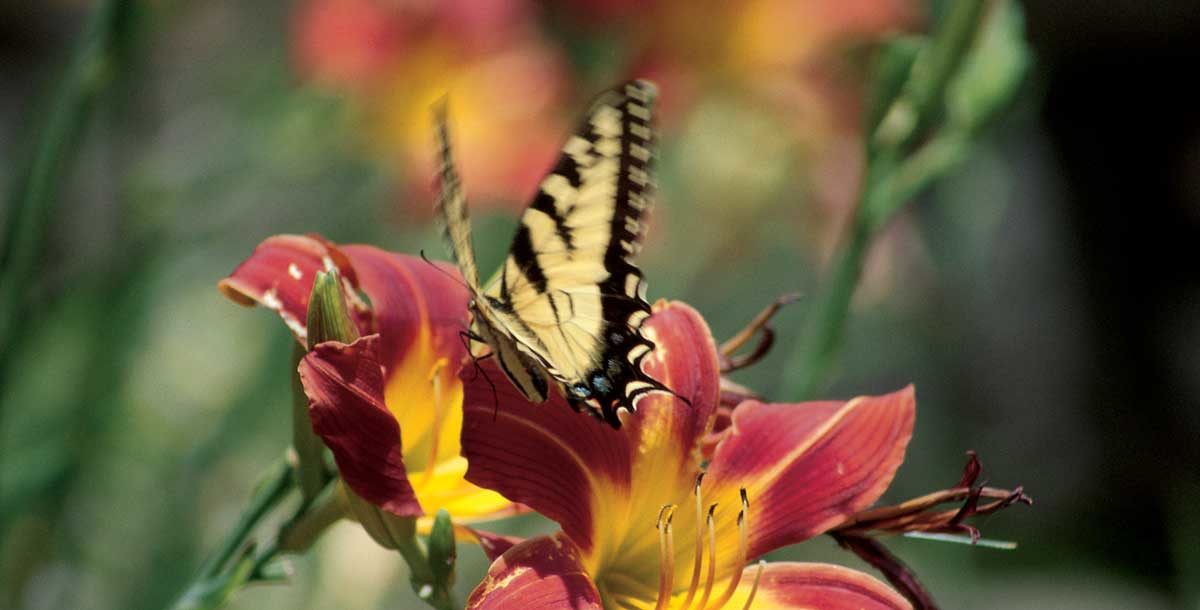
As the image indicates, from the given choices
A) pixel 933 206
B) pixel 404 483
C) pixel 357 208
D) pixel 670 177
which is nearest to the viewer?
pixel 404 483

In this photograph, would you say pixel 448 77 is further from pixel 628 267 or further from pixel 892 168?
pixel 628 267

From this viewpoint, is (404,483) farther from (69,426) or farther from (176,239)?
(176,239)

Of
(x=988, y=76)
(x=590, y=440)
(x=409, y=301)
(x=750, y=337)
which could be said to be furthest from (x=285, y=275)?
(x=988, y=76)

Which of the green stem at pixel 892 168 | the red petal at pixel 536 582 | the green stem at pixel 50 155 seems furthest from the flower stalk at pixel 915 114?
the green stem at pixel 50 155

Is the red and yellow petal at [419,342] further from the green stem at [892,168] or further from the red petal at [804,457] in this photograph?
the green stem at [892,168]

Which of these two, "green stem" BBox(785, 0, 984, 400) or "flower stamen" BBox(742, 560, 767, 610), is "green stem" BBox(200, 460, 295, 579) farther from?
"green stem" BBox(785, 0, 984, 400)

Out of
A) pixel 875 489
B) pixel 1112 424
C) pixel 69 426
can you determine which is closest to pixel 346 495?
pixel 875 489

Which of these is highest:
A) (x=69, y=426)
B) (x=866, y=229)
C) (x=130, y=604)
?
(x=866, y=229)
